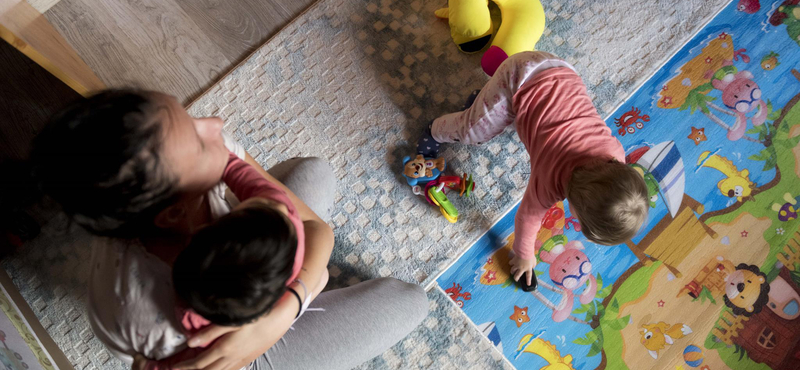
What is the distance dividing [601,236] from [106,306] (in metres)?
0.76

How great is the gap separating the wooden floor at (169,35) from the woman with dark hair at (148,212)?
1.78 ft

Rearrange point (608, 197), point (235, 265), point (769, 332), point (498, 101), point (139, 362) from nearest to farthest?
1. point (235, 265)
2. point (139, 362)
3. point (608, 197)
4. point (498, 101)
5. point (769, 332)

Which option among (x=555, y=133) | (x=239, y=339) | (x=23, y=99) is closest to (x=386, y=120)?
(x=555, y=133)

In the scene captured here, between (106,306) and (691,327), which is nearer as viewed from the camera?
(106,306)

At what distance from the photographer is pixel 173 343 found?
59 centimetres

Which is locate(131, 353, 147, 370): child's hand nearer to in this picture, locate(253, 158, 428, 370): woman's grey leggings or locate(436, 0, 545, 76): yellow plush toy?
locate(253, 158, 428, 370): woman's grey leggings

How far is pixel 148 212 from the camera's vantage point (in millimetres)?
548

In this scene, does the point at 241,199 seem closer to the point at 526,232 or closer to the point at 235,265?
the point at 235,265

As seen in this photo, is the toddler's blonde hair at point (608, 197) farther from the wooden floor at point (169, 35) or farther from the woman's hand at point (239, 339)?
the wooden floor at point (169, 35)

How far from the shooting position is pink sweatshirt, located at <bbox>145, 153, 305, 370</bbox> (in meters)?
0.56

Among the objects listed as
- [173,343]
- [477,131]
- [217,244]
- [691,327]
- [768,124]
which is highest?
[217,244]

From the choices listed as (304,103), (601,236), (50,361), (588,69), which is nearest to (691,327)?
(601,236)

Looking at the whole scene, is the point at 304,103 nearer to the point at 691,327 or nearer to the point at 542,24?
the point at 542,24

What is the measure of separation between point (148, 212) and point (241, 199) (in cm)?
12
